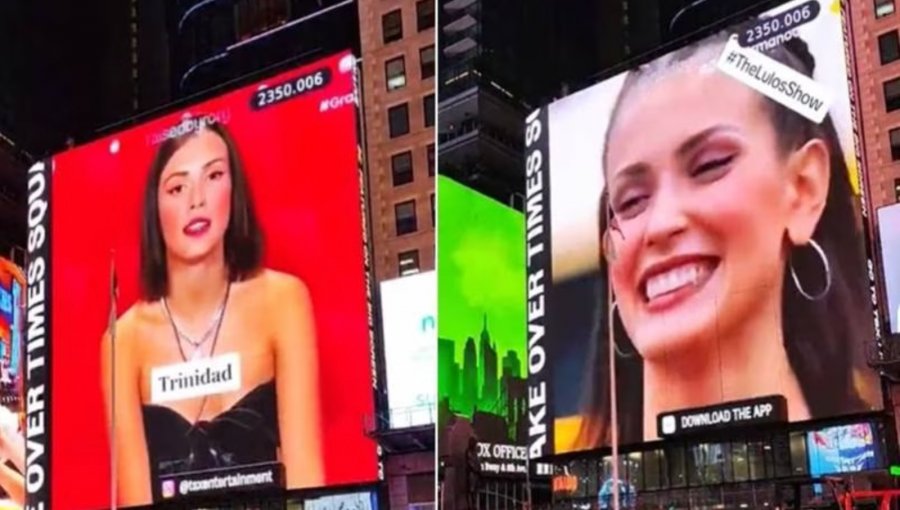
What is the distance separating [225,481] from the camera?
4925 centimetres

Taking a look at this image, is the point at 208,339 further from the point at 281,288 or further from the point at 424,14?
the point at 424,14

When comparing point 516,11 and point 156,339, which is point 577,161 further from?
point 156,339

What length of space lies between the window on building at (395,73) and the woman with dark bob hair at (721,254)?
11.4 meters

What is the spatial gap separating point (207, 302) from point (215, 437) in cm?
505

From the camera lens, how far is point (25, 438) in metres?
58.3

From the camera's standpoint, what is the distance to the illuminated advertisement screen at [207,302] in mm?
48000

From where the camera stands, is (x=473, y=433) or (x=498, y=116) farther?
(x=498, y=116)

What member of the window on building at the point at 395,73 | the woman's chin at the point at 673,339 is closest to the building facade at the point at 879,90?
the woman's chin at the point at 673,339

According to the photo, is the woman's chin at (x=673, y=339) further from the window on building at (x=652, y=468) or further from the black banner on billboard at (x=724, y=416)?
the window on building at (x=652, y=468)

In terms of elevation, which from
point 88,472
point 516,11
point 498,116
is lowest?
point 88,472

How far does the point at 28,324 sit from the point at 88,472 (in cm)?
743

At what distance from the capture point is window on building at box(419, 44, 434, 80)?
57.3 metres

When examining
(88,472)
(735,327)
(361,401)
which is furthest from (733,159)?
(88,472)

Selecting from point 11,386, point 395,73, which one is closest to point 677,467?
point 395,73
